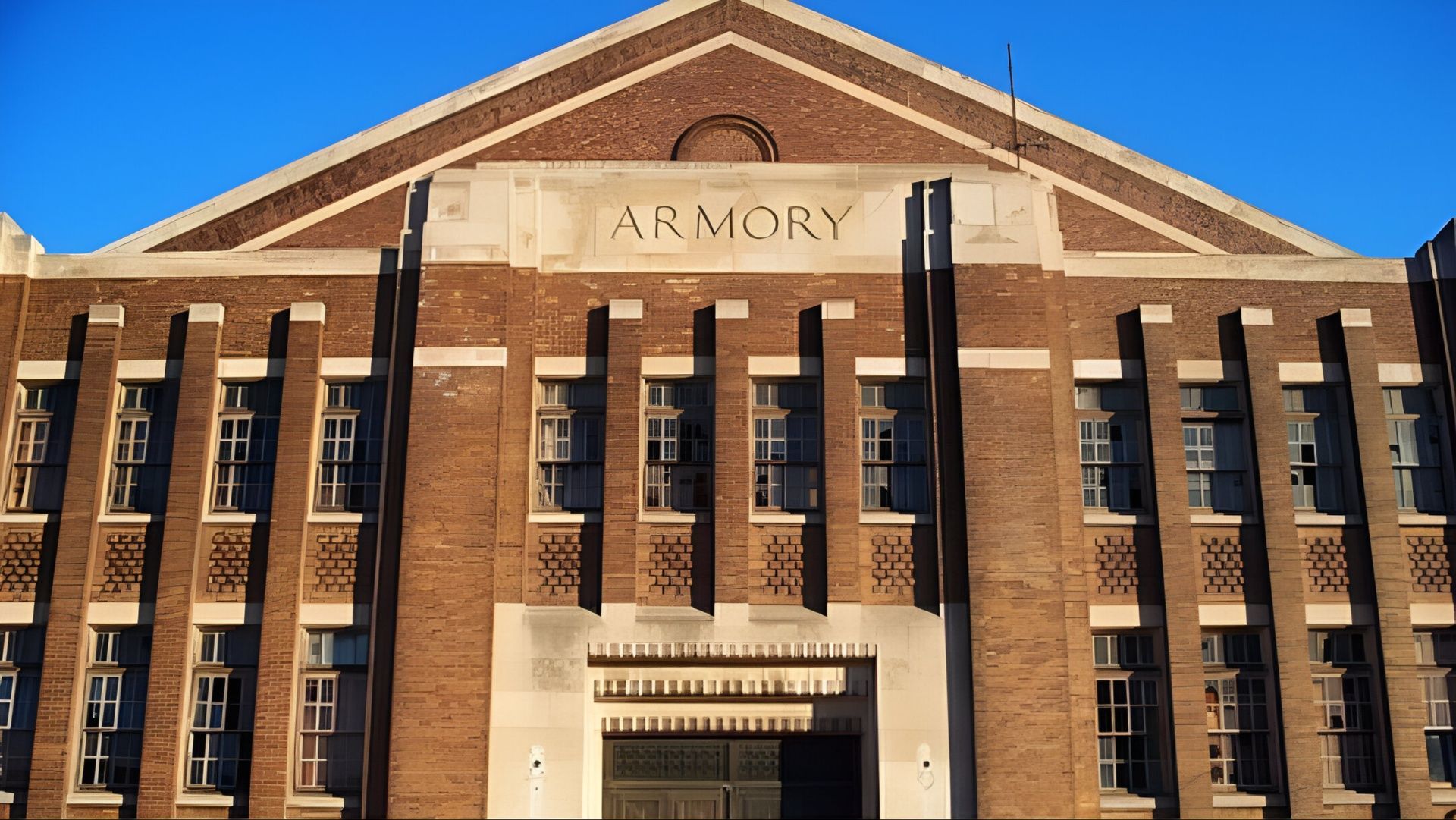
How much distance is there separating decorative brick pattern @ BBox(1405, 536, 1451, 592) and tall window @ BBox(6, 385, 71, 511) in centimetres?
1840

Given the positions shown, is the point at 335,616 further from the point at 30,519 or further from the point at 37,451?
A: the point at 37,451

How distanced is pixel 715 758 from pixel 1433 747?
945cm

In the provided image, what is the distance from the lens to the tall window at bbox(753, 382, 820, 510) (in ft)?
63.4

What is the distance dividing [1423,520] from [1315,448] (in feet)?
5.50

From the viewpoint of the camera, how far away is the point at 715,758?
18.9 m

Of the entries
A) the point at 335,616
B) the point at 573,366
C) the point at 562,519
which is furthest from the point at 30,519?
the point at 573,366

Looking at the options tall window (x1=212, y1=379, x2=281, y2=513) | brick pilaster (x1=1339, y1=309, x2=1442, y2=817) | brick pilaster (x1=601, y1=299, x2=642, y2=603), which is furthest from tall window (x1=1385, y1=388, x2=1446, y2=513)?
tall window (x1=212, y1=379, x2=281, y2=513)

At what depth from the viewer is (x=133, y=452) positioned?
2025 cm

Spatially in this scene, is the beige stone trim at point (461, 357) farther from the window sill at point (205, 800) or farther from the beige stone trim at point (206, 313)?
the window sill at point (205, 800)

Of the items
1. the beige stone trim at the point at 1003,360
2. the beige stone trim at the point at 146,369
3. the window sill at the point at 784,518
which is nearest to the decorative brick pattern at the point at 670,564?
the window sill at the point at 784,518

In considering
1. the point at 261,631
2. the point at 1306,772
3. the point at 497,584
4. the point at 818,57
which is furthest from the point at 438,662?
the point at 818,57

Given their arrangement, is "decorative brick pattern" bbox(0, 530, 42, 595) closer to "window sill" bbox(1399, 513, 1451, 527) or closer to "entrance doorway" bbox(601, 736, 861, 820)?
"entrance doorway" bbox(601, 736, 861, 820)

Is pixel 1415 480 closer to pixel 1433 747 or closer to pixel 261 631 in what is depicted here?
pixel 1433 747

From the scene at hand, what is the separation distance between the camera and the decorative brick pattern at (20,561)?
19.6m
